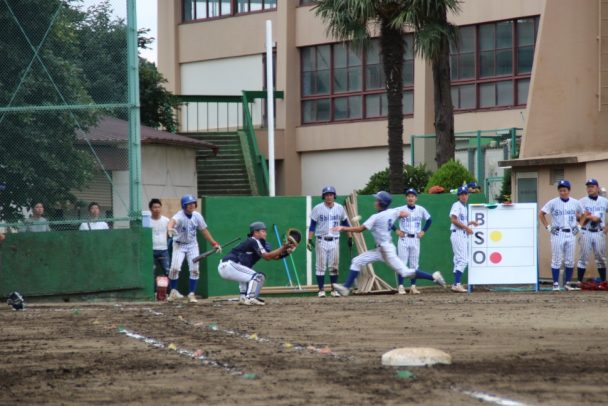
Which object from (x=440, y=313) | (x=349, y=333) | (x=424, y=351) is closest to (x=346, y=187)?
(x=440, y=313)

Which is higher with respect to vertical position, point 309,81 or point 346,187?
point 309,81

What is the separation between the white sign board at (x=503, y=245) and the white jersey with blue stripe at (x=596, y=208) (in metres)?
1.17

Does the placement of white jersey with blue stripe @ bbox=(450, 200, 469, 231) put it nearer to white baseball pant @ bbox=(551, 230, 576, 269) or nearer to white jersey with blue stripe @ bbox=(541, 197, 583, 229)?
white jersey with blue stripe @ bbox=(541, 197, 583, 229)

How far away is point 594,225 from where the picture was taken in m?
25.9

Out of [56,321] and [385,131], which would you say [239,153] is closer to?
[385,131]

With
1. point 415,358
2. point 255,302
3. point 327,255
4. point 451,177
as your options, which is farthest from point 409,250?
point 415,358

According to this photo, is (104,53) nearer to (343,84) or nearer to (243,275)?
(243,275)

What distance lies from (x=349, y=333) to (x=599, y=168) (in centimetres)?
1331

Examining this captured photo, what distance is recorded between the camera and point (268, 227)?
85.5 ft

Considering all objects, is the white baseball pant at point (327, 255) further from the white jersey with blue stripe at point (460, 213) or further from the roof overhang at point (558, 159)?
the roof overhang at point (558, 159)

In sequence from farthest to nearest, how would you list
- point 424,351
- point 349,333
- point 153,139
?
point 153,139, point 349,333, point 424,351

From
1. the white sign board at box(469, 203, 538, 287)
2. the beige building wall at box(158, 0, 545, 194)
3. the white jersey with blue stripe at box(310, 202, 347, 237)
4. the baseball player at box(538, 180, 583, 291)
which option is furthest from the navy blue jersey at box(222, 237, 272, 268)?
the beige building wall at box(158, 0, 545, 194)

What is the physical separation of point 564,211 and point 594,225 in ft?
2.08

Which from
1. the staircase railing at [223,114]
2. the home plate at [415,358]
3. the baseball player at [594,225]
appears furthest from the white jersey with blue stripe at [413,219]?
the staircase railing at [223,114]
